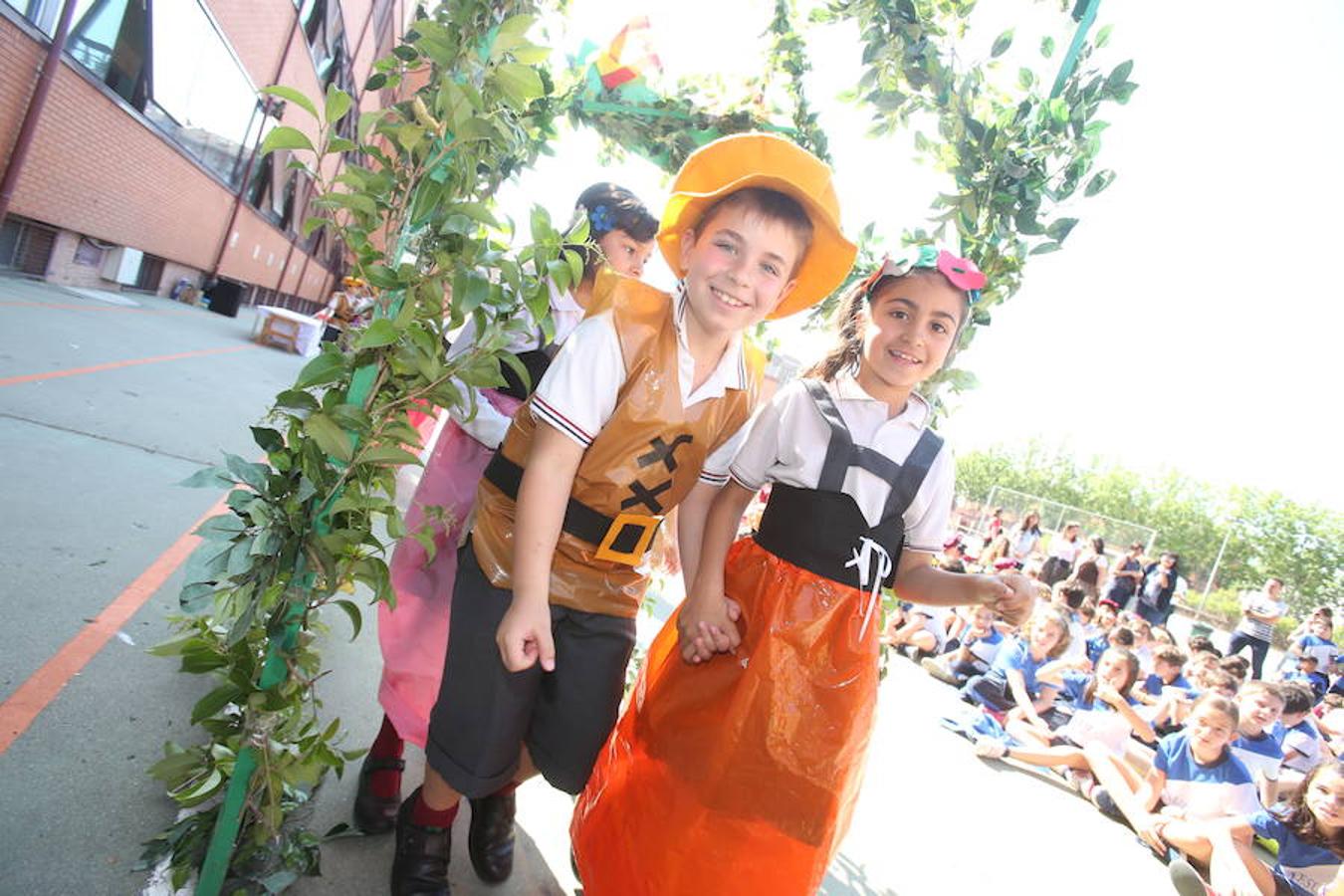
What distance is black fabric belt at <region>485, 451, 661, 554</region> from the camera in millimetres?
1736

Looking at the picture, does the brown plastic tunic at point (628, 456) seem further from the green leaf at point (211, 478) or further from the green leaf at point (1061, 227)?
the green leaf at point (1061, 227)

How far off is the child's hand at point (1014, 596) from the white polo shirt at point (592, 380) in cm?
85

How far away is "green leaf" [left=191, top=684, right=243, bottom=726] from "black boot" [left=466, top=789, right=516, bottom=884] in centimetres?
84

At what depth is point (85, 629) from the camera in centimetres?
246

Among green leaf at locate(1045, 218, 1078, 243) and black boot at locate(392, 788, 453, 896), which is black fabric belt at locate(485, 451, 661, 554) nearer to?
black boot at locate(392, 788, 453, 896)

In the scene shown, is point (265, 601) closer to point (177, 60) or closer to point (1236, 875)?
point (1236, 875)

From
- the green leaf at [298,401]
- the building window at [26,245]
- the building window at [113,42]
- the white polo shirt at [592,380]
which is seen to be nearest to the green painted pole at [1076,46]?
the white polo shirt at [592,380]

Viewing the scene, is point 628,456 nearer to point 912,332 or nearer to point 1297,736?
point 912,332

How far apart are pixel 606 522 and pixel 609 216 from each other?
43.2 inches

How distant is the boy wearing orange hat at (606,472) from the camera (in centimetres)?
166

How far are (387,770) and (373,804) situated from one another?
10 cm

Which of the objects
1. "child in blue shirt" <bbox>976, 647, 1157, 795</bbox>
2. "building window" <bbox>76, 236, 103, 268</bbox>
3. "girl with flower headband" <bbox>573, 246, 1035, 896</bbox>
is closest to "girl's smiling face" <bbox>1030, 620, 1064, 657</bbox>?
"child in blue shirt" <bbox>976, 647, 1157, 795</bbox>

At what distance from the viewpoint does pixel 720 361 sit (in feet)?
5.97

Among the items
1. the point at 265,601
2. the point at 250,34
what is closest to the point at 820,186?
the point at 265,601
